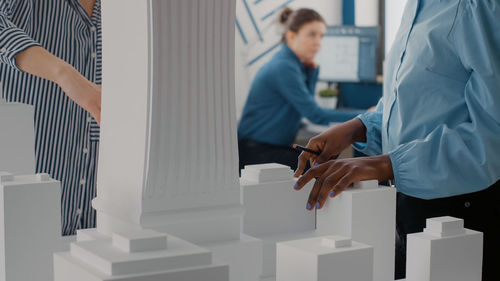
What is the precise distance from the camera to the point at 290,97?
4578 millimetres

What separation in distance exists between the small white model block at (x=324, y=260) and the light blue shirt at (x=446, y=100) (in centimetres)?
49

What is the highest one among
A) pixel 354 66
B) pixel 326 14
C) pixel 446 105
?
pixel 326 14

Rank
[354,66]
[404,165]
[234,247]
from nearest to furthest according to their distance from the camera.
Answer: [234,247], [404,165], [354,66]

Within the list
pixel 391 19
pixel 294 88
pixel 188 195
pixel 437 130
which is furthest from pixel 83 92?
pixel 391 19

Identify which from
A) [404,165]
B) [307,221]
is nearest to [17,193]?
[307,221]

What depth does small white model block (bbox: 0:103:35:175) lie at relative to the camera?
1.48m

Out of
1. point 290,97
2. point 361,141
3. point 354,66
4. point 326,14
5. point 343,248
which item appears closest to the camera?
point 343,248

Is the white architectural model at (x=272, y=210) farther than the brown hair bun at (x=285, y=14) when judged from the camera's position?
No

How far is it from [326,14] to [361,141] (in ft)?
14.7

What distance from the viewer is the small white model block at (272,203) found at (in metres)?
1.22

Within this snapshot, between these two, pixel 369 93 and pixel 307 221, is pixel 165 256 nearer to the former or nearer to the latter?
pixel 307 221

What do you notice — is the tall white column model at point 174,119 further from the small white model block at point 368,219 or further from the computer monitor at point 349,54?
the computer monitor at point 349,54

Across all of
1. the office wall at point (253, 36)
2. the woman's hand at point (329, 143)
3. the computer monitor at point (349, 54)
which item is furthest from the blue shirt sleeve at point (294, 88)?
the woman's hand at point (329, 143)

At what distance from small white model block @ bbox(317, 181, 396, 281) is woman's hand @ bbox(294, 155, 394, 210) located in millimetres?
13
